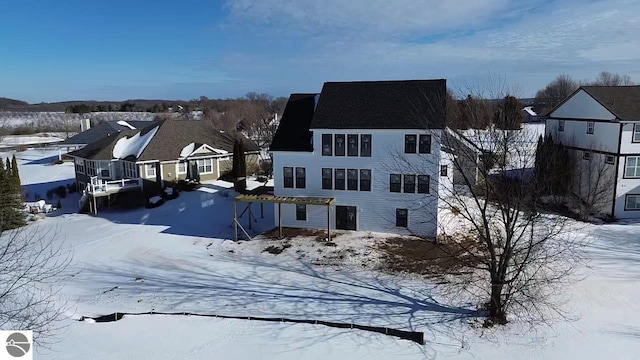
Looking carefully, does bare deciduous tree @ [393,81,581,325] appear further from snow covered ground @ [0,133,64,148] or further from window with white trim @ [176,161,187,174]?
snow covered ground @ [0,133,64,148]

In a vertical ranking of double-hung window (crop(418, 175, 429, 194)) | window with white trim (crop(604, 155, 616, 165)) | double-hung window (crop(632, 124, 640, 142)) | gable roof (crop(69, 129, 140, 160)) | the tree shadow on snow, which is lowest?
the tree shadow on snow

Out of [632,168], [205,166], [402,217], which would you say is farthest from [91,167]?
[632,168]

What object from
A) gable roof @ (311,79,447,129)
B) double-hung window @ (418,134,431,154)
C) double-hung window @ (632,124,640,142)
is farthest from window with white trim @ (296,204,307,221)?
double-hung window @ (632,124,640,142)

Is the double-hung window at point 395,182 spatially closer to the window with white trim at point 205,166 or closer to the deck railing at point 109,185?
the window with white trim at point 205,166

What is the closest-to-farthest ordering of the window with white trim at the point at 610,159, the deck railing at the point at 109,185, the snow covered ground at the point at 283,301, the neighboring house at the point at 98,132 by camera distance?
the snow covered ground at the point at 283,301
the window with white trim at the point at 610,159
the deck railing at the point at 109,185
the neighboring house at the point at 98,132

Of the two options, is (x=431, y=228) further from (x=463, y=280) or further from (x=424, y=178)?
(x=463, y=280)

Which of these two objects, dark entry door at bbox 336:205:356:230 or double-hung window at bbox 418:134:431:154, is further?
dark entry door at bbox 336:205:356:230

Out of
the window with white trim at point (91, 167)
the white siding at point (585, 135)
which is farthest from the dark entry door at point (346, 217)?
the window with white trim at point (91, 167)
